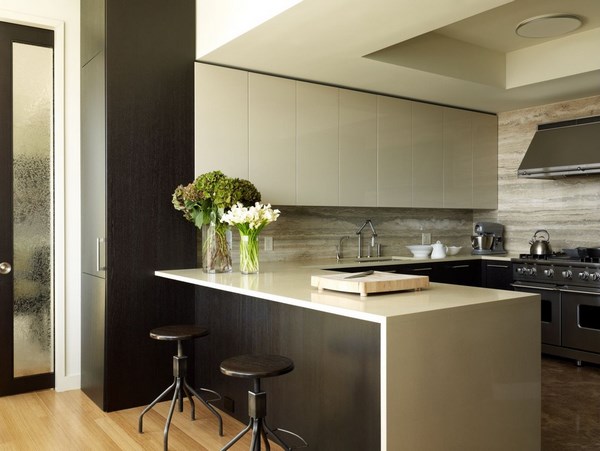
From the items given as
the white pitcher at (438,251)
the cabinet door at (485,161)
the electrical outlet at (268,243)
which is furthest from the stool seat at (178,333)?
the cabinet door at (485,161)

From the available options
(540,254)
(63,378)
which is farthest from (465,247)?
(63,378)

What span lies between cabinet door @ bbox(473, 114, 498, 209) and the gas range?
2.70 ft

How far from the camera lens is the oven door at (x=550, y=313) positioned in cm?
477

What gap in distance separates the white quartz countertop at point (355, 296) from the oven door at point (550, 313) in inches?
100

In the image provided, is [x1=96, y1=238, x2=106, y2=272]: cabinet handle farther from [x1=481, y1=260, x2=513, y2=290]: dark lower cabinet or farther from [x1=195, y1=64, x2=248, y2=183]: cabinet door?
[x1=481, y1=260, x2=513, y2=290]: dark lower cabinet

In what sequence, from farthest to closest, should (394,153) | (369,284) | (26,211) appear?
(394,153) → (26,211) → (369,284)

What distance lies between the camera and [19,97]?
3758 mm

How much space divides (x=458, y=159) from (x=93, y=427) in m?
3.96

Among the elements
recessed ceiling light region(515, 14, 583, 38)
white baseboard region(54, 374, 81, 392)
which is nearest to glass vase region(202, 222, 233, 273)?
white baseboard region(54, 374, 81, 392)

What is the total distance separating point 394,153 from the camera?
4.92 meters

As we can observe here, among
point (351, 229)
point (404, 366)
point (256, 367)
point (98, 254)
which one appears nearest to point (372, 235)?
point (351, 229)

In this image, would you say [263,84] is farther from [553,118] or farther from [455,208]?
[553,118]

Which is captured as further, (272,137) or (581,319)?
(581,319)

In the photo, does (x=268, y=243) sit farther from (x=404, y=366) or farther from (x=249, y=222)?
(x=404, y=366)
